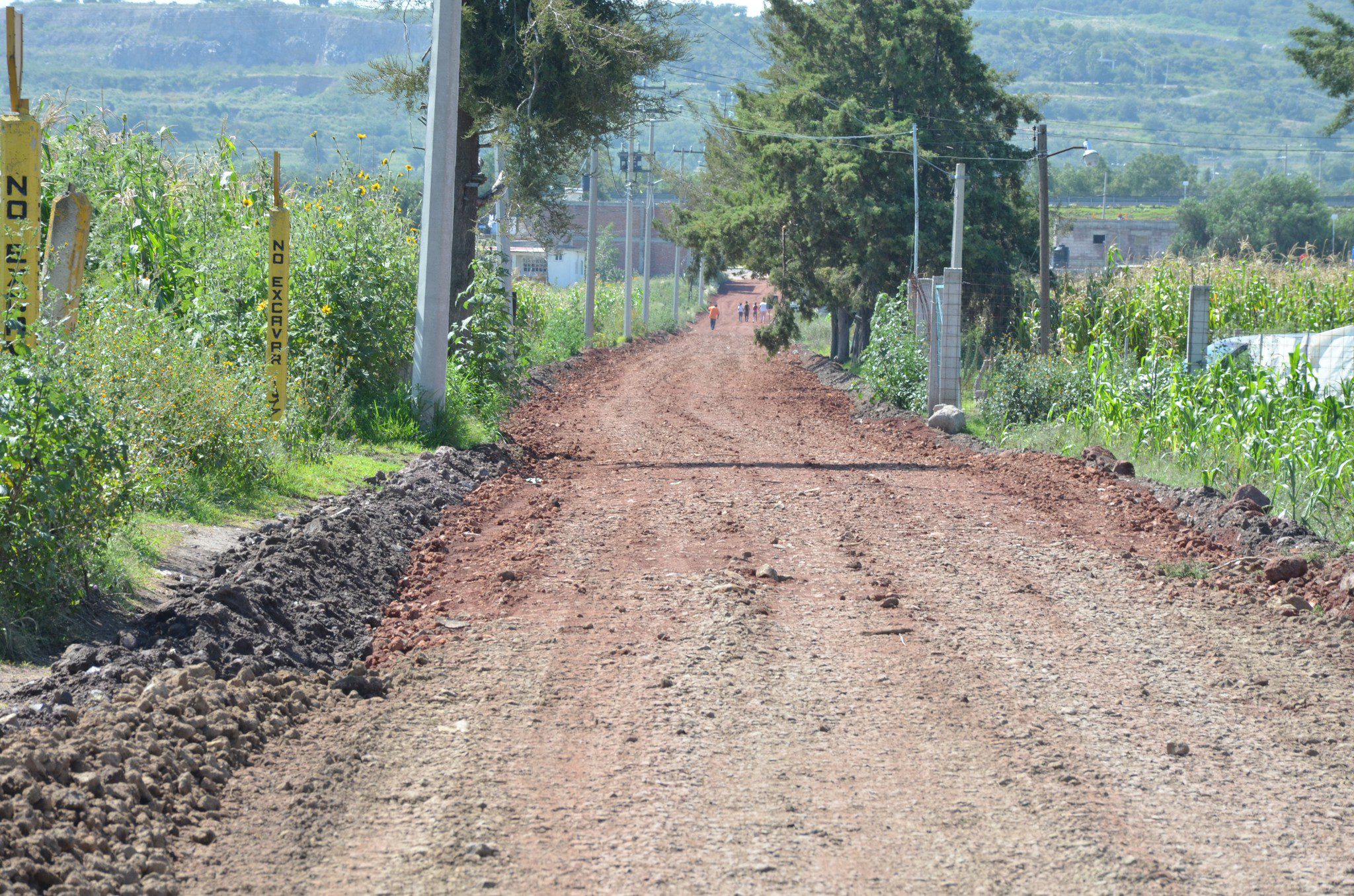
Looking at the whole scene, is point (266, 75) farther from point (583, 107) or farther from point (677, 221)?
point (583, 107)

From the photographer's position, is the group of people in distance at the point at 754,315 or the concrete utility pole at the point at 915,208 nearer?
the concrete utility pole at the point at 915,208

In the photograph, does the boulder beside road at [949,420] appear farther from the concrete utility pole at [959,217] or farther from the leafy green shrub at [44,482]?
the leafy green shrub at [44,482]

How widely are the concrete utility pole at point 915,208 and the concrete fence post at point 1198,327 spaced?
10.7m

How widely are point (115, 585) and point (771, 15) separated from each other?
3365 centimetres

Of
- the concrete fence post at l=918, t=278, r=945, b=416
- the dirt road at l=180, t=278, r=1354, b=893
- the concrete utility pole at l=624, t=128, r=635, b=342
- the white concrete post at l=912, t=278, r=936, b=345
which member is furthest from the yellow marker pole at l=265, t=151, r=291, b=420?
the concrete utility pole at l=624, t=128, r=635, b=342

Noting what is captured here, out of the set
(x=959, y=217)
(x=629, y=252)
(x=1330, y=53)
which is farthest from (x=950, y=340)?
(x=629, y=252)

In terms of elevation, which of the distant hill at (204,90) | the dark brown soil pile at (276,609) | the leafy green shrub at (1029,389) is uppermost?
the distant hill at (204,90)

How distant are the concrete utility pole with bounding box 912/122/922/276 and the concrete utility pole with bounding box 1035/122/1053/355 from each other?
9.82 feet

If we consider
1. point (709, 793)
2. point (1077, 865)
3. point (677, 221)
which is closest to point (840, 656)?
point (709, 793)

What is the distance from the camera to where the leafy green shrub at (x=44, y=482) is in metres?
5.98

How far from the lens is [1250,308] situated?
73.4 ft

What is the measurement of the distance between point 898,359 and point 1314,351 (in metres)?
8.09

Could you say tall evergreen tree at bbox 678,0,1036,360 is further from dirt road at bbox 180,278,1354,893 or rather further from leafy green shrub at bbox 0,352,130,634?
leafy green shrub at bbox 0,352,130,634

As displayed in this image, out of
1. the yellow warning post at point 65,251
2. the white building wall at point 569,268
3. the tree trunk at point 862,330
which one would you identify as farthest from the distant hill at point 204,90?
the yellow warning post at point 65,251
